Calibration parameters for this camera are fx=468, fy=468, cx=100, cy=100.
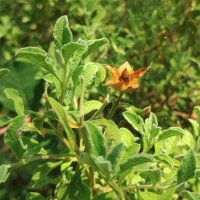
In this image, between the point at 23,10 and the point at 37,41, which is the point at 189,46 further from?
the point at 23,10

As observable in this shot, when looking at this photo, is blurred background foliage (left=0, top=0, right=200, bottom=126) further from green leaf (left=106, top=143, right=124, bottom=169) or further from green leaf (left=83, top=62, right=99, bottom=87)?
green leaf (left=106, top=143, right=124, bottom=169)

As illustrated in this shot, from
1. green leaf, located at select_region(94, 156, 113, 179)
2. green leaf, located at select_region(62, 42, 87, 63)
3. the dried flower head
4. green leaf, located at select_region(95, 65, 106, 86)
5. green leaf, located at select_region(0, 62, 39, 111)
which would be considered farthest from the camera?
green leaf, located at select_region(0, 62, 39, 111)

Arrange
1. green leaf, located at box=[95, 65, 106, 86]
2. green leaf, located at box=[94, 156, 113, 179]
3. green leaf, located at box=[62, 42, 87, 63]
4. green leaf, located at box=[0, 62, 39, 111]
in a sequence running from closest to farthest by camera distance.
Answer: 1. green leaf, located at box=[94, 156, 113, 179]
2. green leaf, located at box=[62, 42, 87, 63]
3. green leaf, located at box=[95, 65, 106, 86]
4. green leaf, located at box=[0, 62, 39, 111]

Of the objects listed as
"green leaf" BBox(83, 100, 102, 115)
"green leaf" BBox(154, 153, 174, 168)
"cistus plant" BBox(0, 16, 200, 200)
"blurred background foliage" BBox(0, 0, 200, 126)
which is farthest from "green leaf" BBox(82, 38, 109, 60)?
"blurred background foliage" BBox(0, 0, 200, 126)

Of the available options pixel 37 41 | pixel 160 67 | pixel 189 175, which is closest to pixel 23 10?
pixel 37 41

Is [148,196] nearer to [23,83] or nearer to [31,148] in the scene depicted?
[31,148]

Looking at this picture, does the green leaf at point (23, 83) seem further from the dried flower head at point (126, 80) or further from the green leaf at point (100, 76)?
the dried flower head at point (126, 80)
